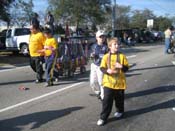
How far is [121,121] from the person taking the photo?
797cm

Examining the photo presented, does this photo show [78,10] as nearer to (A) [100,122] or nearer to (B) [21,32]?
(B) [21,32]

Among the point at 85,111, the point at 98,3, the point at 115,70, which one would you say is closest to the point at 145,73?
the point at 85,111

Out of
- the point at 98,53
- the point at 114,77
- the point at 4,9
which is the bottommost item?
the point at 114,77

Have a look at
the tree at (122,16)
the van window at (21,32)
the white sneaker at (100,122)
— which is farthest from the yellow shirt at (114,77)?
the tree at (122,16)

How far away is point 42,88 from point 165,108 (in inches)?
164

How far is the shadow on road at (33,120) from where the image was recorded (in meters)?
7.64

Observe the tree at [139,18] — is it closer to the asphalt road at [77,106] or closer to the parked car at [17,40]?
the parked car at [17,40]

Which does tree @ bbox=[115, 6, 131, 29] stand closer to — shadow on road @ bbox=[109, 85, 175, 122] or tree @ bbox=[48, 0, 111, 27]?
tree @ bbox=[48, 0, 111, 27]

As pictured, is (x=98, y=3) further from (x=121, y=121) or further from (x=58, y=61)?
(x=121, y=121)

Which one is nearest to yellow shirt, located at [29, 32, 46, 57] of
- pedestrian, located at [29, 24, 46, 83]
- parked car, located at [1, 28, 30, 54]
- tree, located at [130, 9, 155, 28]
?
pedestrian, located at [29, 24, 46, 83]

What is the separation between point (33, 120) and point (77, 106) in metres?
1.54

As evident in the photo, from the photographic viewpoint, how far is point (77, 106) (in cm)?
939

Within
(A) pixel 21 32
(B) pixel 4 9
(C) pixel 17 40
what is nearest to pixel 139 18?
(A) pixel 21 32

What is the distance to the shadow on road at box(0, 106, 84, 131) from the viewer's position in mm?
7641
